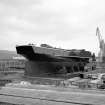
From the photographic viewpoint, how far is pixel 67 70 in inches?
764

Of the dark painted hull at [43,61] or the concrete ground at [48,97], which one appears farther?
the dark painted hull at [43,61]

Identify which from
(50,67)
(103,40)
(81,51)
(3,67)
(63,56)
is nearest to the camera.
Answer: (50,67)

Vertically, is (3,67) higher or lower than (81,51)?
lower

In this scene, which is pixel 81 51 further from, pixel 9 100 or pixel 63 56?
pixel 9 100

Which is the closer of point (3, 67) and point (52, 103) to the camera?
point (52, 103)

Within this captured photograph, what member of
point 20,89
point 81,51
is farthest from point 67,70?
point 20,89

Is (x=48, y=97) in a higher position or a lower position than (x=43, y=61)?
lower

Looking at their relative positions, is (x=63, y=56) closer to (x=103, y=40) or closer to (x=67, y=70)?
(x=67, y=70)

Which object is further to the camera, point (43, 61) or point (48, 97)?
point (43, 61)

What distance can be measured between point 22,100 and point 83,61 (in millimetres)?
19089

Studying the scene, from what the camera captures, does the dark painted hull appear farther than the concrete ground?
Yes

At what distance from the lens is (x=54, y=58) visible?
59.9 feet

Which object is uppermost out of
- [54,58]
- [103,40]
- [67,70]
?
[103,40]

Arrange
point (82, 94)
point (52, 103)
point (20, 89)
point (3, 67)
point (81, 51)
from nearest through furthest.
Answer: point (52, 103), point (82, 94), point (20, 89), point (81, 51), point (3, 67)
